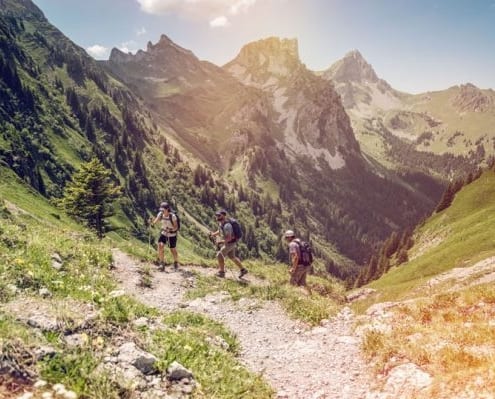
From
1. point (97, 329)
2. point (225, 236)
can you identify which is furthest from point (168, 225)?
point (97, 329)

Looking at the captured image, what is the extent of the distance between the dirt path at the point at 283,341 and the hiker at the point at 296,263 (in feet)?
14.1

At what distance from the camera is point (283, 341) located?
14859mm

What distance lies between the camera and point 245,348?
548 inches

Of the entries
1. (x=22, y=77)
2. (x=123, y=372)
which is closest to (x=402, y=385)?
(x=123, y=372)

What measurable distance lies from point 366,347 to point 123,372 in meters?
7.72

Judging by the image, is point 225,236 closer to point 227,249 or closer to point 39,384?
point 227,249

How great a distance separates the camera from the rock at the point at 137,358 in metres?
8.57

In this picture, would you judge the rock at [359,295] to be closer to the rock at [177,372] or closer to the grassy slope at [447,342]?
the grassy slope at [447,342]

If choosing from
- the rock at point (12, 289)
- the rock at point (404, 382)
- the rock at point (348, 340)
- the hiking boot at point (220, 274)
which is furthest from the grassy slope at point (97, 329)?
the hiking boot at point (220, 274)

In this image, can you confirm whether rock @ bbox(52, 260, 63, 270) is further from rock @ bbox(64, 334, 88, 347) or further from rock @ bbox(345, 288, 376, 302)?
rock @ bbox(345, 288, 376, 302)

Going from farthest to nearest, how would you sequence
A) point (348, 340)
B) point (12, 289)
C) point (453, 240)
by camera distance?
point (453, 240), point (348, 340), point (12, 289)

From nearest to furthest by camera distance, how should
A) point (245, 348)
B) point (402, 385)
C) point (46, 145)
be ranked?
point (402, 385) → point (245, 348) → point (46, 145)

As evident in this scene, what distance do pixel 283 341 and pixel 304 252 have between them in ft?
26.8

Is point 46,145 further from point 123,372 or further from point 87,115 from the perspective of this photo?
point 123,372
